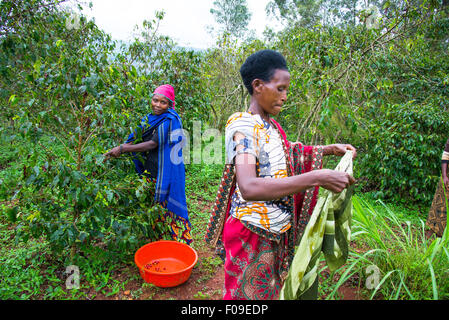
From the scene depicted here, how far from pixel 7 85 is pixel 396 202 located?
539cm

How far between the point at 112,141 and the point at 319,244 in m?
2.14

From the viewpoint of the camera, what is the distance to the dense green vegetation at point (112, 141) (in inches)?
83.7

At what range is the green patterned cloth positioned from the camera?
45.6 inches

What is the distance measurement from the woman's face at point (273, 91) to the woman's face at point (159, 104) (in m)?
1.86

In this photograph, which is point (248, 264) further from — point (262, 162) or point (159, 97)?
point (159, 97)

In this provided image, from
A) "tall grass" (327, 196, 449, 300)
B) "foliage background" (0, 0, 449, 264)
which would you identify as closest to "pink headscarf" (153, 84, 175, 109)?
"foliage background" (0, 0, 449, 264)

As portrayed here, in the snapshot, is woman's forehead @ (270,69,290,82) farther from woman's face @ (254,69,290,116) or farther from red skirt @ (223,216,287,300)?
red skirt @ (223,216,287,300)

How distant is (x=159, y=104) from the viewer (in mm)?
2947

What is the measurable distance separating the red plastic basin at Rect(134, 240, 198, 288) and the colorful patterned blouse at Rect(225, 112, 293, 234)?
1359 mm

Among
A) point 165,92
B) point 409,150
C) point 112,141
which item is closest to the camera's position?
point 112,141

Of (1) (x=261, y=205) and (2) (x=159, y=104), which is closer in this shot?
(1) (x=261, y=205)

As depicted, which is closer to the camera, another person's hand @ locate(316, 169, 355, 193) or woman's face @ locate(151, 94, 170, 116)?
another person's hand @ locate(316, 169, 355, 193)

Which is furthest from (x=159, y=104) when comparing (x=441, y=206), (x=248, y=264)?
(x=441, y=206)

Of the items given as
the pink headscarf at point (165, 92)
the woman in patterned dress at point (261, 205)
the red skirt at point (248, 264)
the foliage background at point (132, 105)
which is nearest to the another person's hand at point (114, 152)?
the foliage background at point (132, 105)
